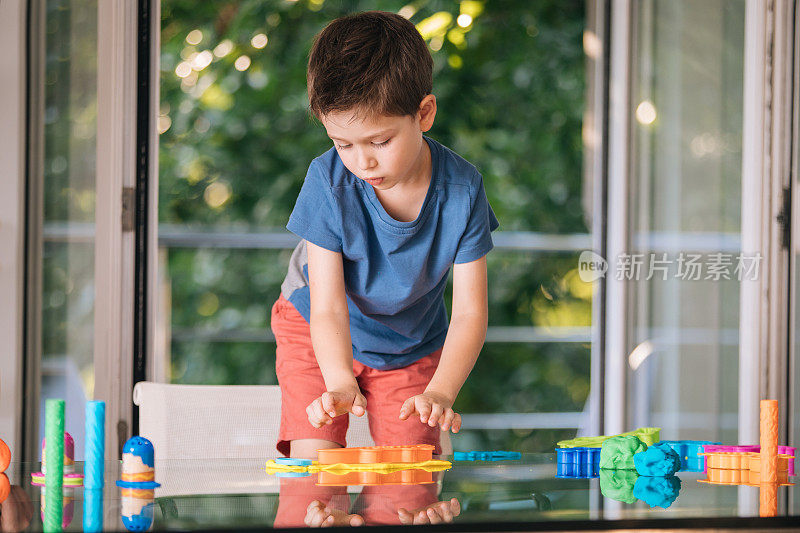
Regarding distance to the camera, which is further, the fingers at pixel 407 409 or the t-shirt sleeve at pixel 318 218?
the t-shirt sleeve at pixel 318 218

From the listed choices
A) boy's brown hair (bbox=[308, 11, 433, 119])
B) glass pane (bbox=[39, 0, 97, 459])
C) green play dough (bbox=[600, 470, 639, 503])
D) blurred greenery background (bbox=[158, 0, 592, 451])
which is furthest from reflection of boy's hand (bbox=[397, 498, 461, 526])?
blurred greenery background (bbox=[158, 0, 592, 451])

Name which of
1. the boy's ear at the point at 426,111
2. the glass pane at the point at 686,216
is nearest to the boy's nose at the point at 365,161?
the boy's ear at the point at 426,111

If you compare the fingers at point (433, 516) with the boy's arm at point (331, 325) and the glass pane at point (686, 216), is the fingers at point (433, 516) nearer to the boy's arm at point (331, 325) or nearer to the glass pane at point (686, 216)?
the boy's arm at point (331, 325)

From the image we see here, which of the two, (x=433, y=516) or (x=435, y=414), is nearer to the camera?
(x=433, y=516)

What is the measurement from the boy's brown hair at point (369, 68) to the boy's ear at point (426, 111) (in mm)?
11

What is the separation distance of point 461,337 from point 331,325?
208mm

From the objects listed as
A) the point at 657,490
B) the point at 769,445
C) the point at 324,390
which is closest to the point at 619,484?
the point at 657,490

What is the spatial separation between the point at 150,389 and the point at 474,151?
242 cm

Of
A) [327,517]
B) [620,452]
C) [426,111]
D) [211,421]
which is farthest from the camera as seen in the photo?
[211,421]

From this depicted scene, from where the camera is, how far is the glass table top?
32.2 inches

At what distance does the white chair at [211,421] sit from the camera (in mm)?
1940

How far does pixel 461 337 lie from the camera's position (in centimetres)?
142

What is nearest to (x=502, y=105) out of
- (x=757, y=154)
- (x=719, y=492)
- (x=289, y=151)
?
(x=289, y=151)

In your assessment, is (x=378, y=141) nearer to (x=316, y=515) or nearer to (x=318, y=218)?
(x=318, y=218)
